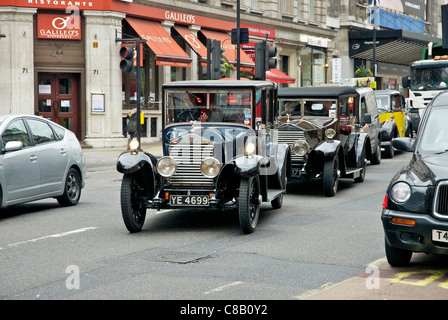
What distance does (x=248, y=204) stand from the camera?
29.7ft

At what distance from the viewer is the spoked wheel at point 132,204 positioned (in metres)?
9.13

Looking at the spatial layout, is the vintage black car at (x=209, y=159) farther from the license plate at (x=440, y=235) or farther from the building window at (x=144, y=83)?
the building window at (x=144, y=83)

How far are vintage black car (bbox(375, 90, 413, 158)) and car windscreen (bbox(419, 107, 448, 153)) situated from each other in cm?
1467

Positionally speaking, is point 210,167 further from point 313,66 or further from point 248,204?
point 313,66

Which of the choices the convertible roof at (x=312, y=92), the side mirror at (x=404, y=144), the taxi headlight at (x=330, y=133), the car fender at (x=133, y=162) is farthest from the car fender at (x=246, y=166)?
the convertible roof at (x=312, y=92)

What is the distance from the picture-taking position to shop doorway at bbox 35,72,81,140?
90.9ft

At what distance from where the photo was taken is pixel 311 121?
14477 millimetres

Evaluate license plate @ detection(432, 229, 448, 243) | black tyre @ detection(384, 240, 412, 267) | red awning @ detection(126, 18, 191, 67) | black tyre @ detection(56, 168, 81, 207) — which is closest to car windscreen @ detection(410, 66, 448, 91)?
red awning @ detection(126, 18, 191, 67)

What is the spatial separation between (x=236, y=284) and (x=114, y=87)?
23.0 m

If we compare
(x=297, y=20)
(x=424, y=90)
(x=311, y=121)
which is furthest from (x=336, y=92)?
(x=297, y=20)

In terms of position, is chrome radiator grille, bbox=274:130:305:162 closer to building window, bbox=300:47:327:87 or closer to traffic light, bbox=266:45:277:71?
traffic light, bbox=266:45:277:71

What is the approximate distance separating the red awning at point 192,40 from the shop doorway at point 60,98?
5.85 metres

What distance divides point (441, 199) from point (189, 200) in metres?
3.58
